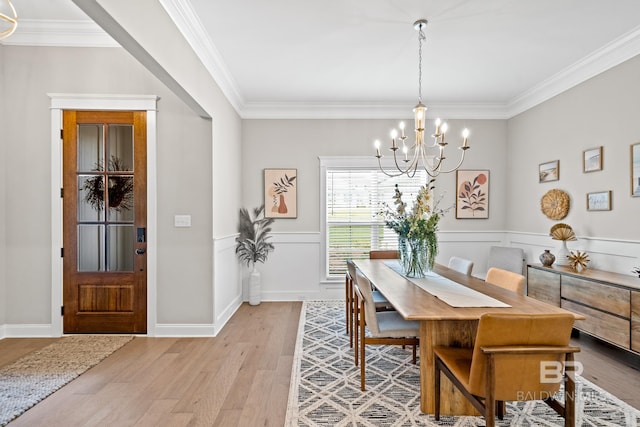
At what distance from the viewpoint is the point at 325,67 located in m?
3.82

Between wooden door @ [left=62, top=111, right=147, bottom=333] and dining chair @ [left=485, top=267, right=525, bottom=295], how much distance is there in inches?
131

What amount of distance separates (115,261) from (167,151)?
1263 millimetres

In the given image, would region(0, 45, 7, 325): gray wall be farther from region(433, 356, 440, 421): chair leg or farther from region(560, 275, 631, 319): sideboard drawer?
region(560, 275, 631, 319): sideboard drawer

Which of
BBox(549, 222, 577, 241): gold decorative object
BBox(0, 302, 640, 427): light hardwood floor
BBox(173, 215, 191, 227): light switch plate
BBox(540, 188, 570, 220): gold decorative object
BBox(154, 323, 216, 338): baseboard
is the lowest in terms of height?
BBox(0, 302, 640, 427): light hardwood floor

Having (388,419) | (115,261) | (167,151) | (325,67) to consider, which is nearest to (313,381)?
(388,419)

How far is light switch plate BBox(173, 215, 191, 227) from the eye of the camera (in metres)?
3.63

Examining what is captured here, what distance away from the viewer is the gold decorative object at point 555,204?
3967 millimetres

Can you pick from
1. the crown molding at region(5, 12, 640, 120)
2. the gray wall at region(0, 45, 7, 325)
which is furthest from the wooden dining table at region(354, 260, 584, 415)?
the gray wall at region(0, 45, 7, 325)

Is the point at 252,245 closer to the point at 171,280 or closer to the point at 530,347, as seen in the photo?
the point at 171,280

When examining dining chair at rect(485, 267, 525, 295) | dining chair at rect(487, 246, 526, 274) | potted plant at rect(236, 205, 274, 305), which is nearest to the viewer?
dining chair at rect(485, 267, 525, 295)

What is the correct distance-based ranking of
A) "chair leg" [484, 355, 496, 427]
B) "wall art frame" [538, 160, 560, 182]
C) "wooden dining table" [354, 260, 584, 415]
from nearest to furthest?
"chair leg" [484, 355, 496, 427], "wooden dining table" [354, 260, 584, 415], "wall art frame" [538, 160, 560, 182]

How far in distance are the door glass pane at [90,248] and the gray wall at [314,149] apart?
6.41 feet

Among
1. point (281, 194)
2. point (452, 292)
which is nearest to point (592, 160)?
point (452, 292)

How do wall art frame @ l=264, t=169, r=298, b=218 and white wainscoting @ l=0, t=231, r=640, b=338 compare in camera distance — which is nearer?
white wainscoting @ l=0, t=231, r=640, b=338
